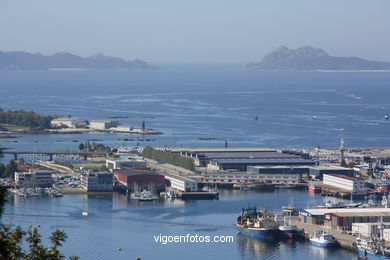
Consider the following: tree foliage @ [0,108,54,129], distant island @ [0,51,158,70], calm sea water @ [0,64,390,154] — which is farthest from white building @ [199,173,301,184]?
distant island @ [0,51,158,70]

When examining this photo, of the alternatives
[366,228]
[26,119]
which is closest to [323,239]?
[366,228]

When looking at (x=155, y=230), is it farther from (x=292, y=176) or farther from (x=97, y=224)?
(x=292, y=176)

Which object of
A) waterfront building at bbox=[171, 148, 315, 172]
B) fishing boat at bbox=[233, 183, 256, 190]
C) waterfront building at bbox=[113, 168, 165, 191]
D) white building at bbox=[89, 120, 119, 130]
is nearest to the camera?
waterfront building at bbox=[113, 168, 165, 191]

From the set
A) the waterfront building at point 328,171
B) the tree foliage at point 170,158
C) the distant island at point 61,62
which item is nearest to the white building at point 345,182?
the waterfront building at point 328,171

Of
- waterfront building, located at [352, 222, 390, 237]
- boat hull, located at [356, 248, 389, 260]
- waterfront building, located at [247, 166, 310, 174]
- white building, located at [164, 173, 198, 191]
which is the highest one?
waterfront building, located at [247, 166, 310, 174]

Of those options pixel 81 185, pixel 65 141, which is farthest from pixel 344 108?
pixel 81 185

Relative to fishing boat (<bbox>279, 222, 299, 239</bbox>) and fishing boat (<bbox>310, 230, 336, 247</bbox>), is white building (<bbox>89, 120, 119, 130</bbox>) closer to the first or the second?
fishing boat (<bbox>279, 222, 299, 239</bbox>)

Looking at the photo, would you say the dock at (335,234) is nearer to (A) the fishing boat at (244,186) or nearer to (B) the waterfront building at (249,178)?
(A) the fishing boat at (244,186)
